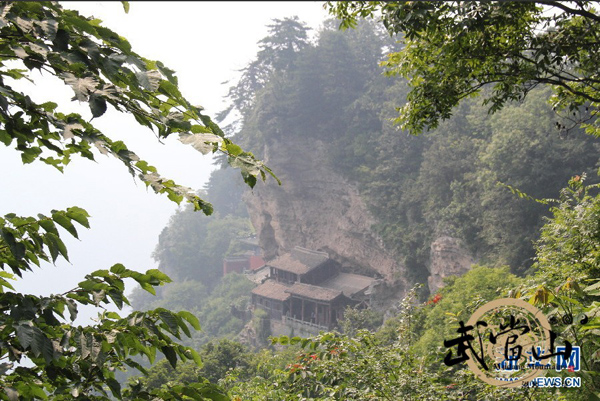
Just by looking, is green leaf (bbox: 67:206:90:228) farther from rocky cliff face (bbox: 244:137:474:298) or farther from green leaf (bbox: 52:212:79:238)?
rocky cliff face (bbox: 244:137:474:298)

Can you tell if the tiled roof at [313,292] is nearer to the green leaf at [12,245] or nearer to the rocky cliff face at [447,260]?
the rocky cliff face at [447,260]

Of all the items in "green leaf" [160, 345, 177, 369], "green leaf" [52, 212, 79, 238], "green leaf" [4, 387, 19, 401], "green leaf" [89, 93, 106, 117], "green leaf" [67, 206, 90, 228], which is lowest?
"green leaf" [4, 387, 19, 401]

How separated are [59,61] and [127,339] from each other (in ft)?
3.02

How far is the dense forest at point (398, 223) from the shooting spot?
3.52m

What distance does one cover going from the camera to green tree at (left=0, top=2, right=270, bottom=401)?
4.60 feet

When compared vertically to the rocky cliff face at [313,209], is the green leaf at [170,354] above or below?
below

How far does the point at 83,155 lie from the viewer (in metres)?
1.84

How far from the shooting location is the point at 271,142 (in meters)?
25.4

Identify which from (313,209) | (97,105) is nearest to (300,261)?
(313,209)

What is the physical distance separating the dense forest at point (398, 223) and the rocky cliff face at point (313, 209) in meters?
0.47

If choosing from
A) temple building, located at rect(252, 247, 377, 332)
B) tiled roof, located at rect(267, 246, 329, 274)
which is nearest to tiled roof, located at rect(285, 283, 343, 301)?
temple building, located at rect(252, 247, 377, 332)

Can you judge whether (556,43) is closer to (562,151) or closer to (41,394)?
(41,394)

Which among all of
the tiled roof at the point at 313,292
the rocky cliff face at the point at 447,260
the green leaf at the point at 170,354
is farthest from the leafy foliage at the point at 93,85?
the tiled roof at the point at 313,292

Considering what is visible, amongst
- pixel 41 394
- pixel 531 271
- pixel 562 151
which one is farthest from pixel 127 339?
pixel 562 151
